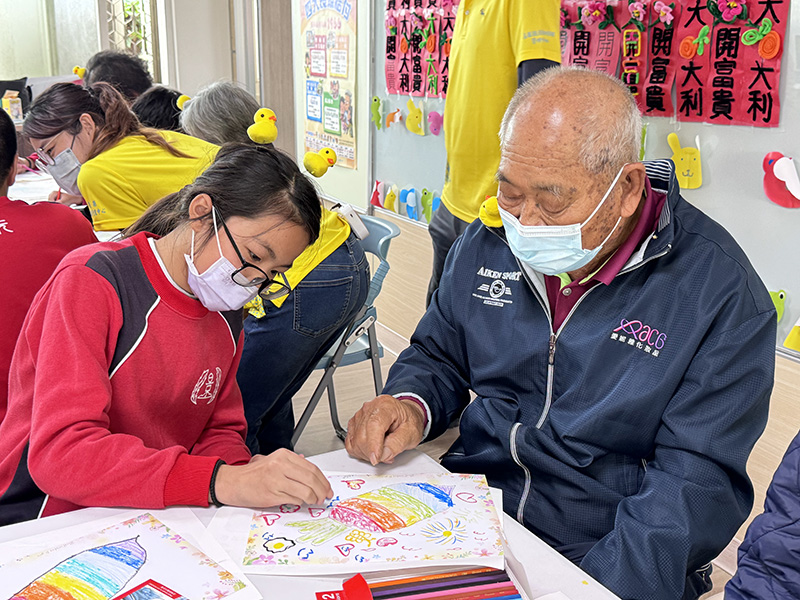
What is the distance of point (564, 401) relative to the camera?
1229 mm

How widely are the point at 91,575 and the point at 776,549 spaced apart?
839 millimetres

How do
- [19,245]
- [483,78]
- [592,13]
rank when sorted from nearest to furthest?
[19,245] < [592,13] < [483,78]

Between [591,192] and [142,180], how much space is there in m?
1.61

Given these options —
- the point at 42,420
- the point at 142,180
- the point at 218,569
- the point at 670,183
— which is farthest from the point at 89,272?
the point at 142,180

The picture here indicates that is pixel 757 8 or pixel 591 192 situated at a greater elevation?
pixel 757 8

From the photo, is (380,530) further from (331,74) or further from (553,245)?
(331,74)

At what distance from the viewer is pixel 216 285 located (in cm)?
123

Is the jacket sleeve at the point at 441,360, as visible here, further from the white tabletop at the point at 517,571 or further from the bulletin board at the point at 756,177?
the bulletin board at the point at 756,177

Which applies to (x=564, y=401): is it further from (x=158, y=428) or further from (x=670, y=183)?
(x=158, y=428)

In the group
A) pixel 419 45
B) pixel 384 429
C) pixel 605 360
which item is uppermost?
pixel 419 45

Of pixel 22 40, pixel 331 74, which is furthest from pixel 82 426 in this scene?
pixel 22 40

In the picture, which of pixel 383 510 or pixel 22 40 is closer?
pixel 383 510

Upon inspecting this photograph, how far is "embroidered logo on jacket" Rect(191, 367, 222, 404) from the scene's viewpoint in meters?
1.26

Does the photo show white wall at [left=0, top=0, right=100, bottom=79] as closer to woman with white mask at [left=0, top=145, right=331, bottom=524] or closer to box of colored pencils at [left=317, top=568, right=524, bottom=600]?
woman with white mask at [left=0, top=145, right=331, bottom=524]
